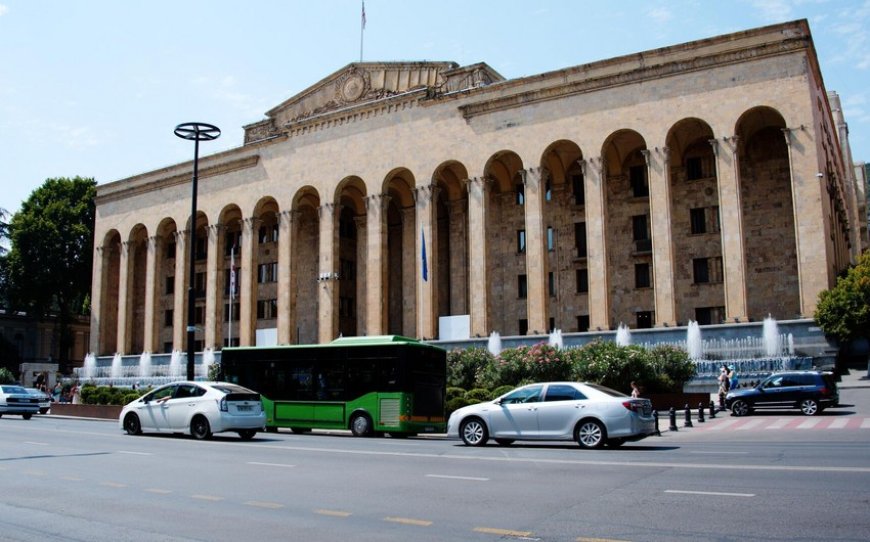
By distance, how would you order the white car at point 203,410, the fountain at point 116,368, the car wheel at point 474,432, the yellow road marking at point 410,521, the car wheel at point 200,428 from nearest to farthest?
the yellow road marking at point 410,521 → the car wheel at point 474,432 → the white car at point 203,410 → the car wheel at point 200,428 → the fountain at point 116,368

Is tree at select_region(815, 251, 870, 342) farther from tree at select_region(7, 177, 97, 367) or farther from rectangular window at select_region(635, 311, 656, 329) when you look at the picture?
tree at select_region(7, 177, 97, 367)

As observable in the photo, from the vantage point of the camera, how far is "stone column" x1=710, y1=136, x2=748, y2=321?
114 ft

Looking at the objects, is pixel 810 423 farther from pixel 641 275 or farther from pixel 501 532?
pixel 641 275

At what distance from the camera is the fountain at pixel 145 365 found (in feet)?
176

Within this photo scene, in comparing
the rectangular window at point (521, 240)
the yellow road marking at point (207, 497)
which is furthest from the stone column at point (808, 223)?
the yellow road marking at point (207, 497)

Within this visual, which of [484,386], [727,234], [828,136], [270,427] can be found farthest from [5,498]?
[828,136]

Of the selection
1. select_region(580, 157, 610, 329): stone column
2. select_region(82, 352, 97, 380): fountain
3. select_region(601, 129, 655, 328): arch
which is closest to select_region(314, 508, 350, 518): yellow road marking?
select_region(580, 157, 610, 329): stone column

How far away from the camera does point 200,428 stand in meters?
20.7

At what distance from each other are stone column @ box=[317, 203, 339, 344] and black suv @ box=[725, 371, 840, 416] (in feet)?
85.7

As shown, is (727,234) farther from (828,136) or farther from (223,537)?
(223,537)

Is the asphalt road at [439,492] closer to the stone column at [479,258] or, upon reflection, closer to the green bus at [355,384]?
the green bus at [355,384]

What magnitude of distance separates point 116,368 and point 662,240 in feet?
131

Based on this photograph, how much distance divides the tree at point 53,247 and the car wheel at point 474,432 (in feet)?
180

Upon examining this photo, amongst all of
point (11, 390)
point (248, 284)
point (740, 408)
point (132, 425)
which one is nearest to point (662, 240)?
point (740, 408)
